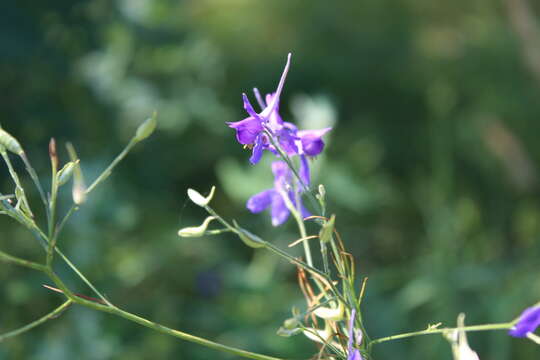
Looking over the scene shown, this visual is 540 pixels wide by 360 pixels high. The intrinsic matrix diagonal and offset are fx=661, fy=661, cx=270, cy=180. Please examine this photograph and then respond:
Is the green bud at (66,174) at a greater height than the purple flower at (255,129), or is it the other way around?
the purple flower at (255,129)

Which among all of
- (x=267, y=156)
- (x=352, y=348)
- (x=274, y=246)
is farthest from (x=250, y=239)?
(x=267, y=156)

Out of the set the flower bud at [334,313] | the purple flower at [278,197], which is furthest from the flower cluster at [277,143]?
the flower bud at [334,313]

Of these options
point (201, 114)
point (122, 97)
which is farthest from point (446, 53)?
point (122, 97)

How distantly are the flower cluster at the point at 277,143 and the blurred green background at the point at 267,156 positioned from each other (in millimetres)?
548

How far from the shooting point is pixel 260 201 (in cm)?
72

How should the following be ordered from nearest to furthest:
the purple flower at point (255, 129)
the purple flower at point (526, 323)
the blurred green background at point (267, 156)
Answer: the purple flower at point (526, 323)
the purple flower at point (255, 129)
the blurred green background at point (267, 156)

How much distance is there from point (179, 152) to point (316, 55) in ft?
2.57

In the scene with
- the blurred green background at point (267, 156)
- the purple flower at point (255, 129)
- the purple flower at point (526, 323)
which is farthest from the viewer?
the blurred green background at point (267, 156)

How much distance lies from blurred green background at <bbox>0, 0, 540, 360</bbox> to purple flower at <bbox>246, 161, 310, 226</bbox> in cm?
54

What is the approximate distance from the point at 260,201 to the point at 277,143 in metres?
0.10

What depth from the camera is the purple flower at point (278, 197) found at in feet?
2.31

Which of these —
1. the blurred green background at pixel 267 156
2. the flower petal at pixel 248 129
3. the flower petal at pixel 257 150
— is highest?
the flower petal at pixel 248 129

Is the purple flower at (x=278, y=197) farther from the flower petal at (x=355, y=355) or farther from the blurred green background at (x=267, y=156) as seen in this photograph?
the blurred green background at (x=267, y=156)

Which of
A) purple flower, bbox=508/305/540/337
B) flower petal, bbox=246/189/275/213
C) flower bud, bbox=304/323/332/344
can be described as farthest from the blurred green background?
purple flower, bbox=508/305/540/337
